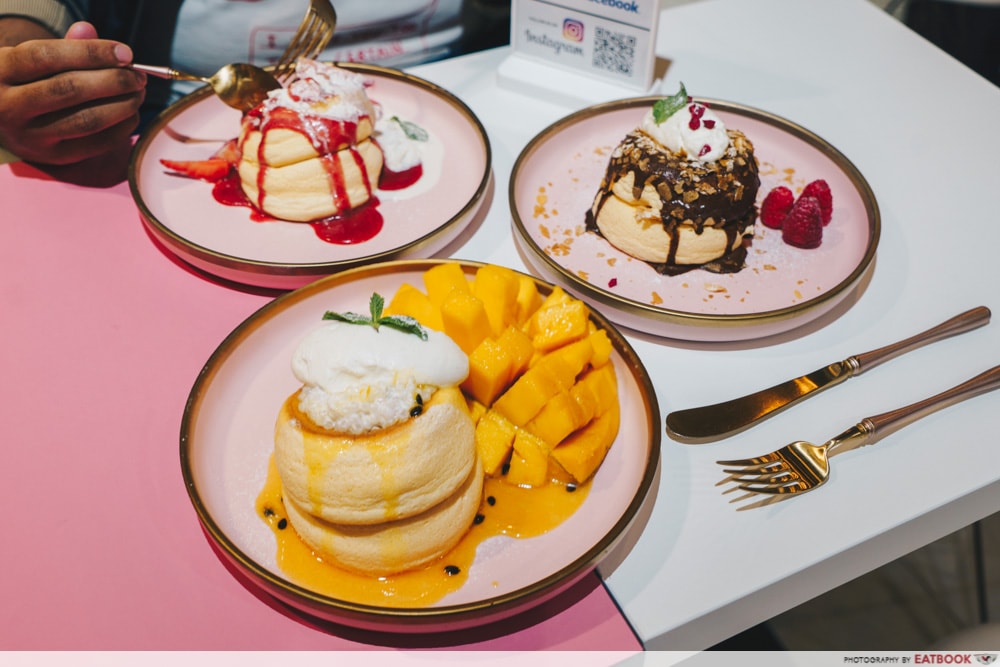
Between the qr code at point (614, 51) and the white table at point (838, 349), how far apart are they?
0.20 metres


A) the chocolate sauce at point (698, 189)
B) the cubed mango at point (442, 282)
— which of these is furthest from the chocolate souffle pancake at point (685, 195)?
the cubed mango at point (442, 282)

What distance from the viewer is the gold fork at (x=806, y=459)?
1.25 metres

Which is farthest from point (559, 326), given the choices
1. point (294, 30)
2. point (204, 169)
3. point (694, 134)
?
point (294, 30)

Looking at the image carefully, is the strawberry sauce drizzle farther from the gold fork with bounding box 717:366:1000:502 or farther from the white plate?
the gold fork with bounding box 717:366:1000:502

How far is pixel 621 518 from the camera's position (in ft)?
3.57

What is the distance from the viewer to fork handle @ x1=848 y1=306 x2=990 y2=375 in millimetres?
1436

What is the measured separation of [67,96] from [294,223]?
57cm

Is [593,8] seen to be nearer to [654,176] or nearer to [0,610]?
[654,176]

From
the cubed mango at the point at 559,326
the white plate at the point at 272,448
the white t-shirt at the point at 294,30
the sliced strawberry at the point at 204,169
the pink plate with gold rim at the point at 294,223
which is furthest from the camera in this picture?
the white t-shirt at the point at 294,30

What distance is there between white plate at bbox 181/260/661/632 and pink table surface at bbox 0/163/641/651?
0.07m

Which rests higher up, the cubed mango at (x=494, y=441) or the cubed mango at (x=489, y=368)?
the cubed mango at (x=489, y=368)

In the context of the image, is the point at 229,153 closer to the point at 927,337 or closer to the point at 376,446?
the point at 376,446

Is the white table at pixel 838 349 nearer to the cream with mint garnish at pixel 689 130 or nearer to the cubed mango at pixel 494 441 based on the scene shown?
the cubed mango at pixel 494 441

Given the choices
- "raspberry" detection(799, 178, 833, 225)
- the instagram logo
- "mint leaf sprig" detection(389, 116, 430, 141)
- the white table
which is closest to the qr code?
the instagram logo
